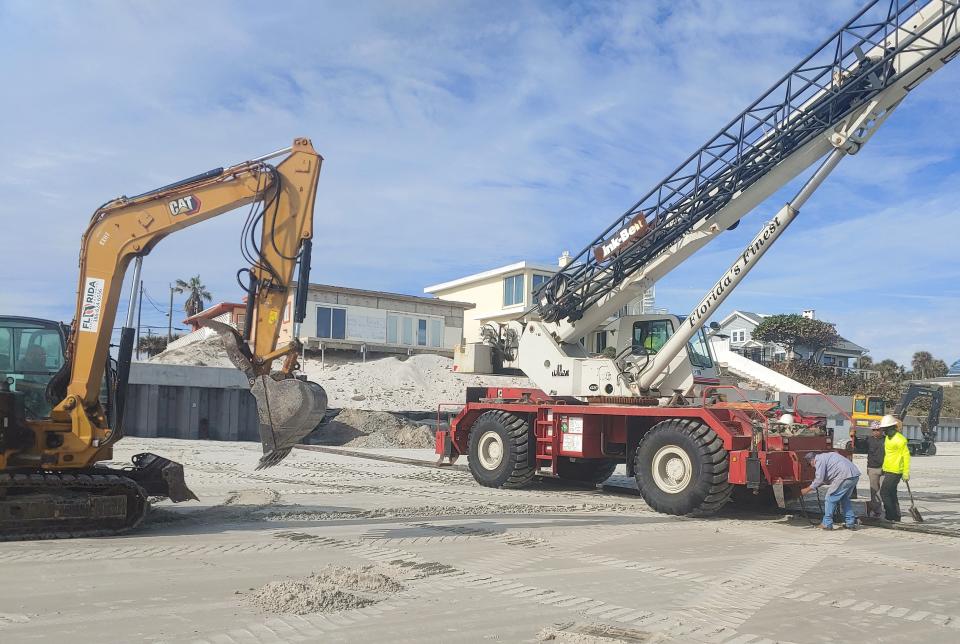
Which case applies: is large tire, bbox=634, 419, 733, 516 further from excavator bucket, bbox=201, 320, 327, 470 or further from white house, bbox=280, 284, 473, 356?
white house, bbox=280, 284, 473, 356

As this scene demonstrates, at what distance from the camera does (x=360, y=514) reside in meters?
11.5

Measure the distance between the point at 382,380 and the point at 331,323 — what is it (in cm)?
517

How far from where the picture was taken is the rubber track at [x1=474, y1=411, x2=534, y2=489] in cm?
1530

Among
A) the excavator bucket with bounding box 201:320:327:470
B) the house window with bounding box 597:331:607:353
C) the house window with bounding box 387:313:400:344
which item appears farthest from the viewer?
the house window with bounding box 387:313:400:344

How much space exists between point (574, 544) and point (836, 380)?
149 ft

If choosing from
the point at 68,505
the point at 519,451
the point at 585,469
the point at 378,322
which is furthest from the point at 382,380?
the point at 68,505

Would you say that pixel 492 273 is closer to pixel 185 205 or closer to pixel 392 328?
pixel 392 328

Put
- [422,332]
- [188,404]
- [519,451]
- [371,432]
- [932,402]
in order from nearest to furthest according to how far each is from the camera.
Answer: [519,451] → [188,404] → [371,432] → [932,402] → [422,332]

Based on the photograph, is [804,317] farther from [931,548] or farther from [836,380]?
[931,548]

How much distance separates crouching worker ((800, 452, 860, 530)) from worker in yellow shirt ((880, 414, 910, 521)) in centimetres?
96

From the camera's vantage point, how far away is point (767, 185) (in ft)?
45.3

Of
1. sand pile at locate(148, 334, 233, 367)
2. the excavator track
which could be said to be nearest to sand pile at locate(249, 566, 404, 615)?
the excavator track

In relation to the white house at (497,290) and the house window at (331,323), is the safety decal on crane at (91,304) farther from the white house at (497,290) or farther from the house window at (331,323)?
the white house at (497,290)

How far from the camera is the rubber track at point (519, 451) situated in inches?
602
